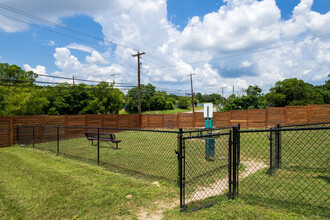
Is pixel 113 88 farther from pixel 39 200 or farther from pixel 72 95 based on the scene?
pixel 39 200

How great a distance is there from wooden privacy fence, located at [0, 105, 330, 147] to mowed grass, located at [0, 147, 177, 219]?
26.9 feet

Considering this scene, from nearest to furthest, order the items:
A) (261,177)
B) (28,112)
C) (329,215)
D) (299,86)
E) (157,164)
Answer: (329,215) → (261,177) → (157,164) → (28,112) → (299,86)

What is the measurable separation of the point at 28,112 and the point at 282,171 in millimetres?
19148

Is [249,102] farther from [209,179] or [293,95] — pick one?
[209,179]

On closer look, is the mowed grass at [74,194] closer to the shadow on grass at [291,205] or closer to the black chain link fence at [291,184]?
the shadow on grass at [291,205]

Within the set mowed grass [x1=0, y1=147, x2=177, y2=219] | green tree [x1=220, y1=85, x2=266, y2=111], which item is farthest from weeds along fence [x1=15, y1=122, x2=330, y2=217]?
green tree [x1=220, y1=85, x2=266, y2=111]

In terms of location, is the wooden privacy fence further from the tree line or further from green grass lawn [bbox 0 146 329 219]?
green grass lawn [bbox 0 146 329 219]

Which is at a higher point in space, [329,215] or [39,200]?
[329,215]

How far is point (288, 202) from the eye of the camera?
10.1 feet

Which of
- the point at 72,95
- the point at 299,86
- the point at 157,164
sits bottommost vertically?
the point at 157,164

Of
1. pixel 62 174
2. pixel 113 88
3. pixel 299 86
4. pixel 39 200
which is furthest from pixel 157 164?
pixel 299 86

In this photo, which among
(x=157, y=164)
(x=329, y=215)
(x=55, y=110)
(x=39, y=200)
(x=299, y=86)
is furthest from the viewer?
(x=299, y=86)

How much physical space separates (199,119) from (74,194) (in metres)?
15.7

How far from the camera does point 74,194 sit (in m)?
3.77
